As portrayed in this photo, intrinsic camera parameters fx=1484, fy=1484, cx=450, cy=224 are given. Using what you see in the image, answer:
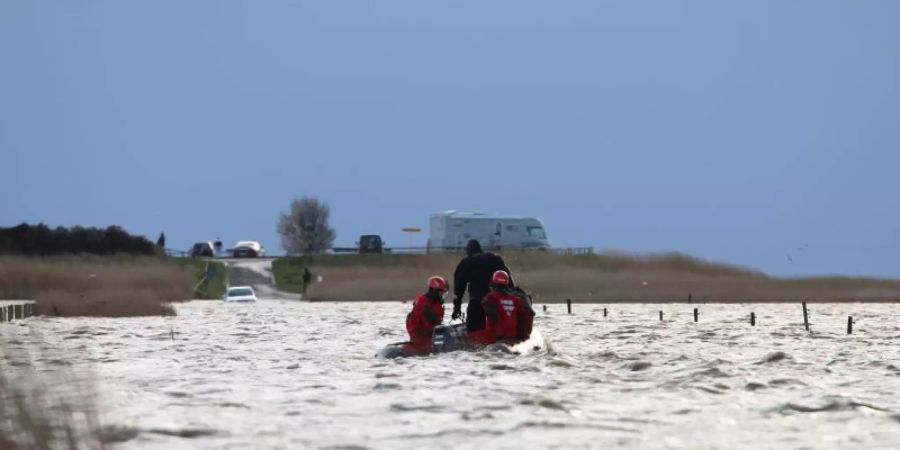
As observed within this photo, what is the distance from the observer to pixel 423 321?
23734 mm

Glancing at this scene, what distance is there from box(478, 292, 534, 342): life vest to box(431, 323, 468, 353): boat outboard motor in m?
0.35

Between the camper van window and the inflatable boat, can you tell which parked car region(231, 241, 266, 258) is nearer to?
the camper van window

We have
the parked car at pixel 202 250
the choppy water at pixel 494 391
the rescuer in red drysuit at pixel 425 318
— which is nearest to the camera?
the choppy water at pixel 494 391

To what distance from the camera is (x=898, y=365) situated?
22.3m

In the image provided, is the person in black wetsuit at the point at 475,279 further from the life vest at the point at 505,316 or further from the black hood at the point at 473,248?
the life vest at the point at 505,316

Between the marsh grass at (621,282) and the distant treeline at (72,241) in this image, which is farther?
the distant treeline at (72,241)

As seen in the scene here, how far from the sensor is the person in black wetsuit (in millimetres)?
23844

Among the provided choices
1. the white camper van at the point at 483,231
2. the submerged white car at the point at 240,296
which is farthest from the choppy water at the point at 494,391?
the white camper van at the point at 483,231

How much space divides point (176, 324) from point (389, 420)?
27912 mm

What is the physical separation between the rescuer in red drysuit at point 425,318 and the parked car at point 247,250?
9354cm

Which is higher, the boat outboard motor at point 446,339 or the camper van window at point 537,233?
the camper van window at point 537,233

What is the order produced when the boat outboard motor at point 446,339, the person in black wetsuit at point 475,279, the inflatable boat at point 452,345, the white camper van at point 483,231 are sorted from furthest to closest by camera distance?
the white camper van at point 483,231 < the person in black wetsuit at point 475,279 < the boat outboard motor at point 446,339 < the inflatable boat at point 452,345

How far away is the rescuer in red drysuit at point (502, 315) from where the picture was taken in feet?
→ 75.5

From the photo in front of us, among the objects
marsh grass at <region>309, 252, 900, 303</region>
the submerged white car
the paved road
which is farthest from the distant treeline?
the submerged white car
